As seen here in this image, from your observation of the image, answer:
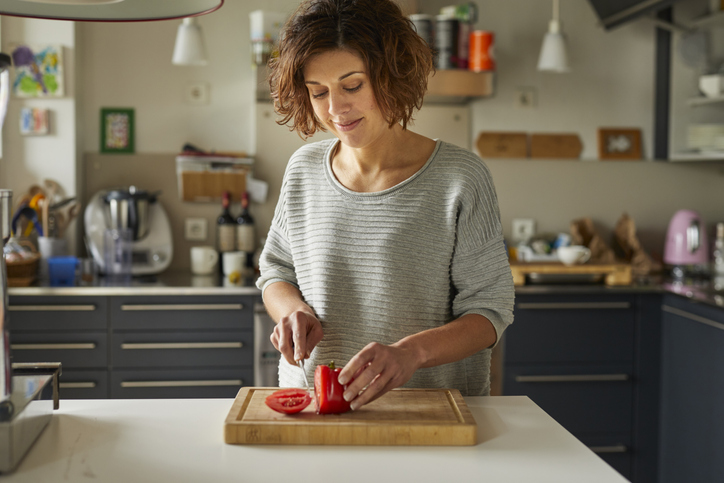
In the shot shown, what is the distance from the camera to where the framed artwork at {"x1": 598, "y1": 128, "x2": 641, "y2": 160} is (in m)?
3.17

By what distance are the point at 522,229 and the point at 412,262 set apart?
2.04 m

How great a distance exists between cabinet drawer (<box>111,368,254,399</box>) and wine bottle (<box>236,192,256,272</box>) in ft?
1.84

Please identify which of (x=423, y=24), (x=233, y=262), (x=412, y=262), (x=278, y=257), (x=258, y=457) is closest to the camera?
(x=258, y=457)

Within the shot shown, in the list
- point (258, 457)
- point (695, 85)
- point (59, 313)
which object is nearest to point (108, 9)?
point (258, 457)

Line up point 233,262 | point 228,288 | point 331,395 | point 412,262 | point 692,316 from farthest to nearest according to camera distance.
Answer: point 233,262 → point 228,288 → point 692,316 → point 412,262 → point 331,395

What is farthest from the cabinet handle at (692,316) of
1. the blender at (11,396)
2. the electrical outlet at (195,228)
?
the blender at (11,396)

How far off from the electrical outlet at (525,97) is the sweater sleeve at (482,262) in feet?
6.65

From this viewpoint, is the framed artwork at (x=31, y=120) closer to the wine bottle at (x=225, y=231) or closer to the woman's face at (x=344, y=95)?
the wine bottle at (x=225, y=231)

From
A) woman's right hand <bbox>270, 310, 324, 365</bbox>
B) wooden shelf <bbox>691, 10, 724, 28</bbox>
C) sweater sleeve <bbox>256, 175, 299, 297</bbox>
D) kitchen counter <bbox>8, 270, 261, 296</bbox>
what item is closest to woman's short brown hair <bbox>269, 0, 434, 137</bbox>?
sweater sleeve <bbox>256, 175, 299, 297</bbox>

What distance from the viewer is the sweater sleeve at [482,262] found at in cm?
118

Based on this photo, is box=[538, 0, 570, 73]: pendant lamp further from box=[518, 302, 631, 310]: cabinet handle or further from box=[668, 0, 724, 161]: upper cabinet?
box=[518, 302, 631, 310]: cabinet handle

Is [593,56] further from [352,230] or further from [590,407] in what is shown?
[352,230]

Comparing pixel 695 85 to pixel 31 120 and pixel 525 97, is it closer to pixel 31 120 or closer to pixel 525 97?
pixel 525 97

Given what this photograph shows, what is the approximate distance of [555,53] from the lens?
2.87m
